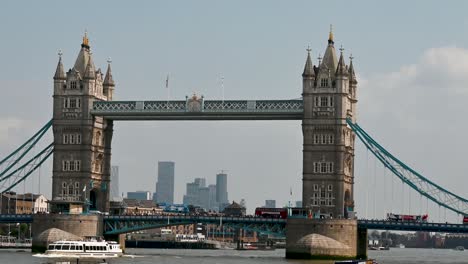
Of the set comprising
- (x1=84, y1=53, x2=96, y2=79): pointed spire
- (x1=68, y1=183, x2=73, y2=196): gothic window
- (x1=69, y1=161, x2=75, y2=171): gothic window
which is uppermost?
(x1=84, y1=53, x2=96, y2=79): pointed spire

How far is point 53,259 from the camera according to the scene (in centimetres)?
14550

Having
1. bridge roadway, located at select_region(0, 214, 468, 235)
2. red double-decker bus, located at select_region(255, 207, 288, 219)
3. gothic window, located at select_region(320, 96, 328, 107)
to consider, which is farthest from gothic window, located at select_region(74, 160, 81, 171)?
gothic window, located at select_region(320, 96, 328, 107)

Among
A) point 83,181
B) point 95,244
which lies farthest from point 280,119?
point 95,244

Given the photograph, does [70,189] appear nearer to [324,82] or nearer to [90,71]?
[90,71]

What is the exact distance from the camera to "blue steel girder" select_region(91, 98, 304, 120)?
178 meters

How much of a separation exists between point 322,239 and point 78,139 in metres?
44.1

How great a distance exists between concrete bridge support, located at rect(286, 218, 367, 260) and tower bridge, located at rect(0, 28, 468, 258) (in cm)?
13

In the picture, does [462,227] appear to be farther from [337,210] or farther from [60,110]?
[60,110]

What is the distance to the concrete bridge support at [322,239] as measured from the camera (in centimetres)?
16138

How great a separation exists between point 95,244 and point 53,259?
5.25m

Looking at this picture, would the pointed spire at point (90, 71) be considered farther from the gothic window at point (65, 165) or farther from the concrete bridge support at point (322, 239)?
the concrete bridge support at point (322, 239)

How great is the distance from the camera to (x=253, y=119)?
589 feet

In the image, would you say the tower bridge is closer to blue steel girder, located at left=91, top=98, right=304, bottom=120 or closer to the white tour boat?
blue steel girder, located at left=91, top=98, right=304, bottom=120

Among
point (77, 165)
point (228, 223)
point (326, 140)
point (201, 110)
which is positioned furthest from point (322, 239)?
point (77, 165)
